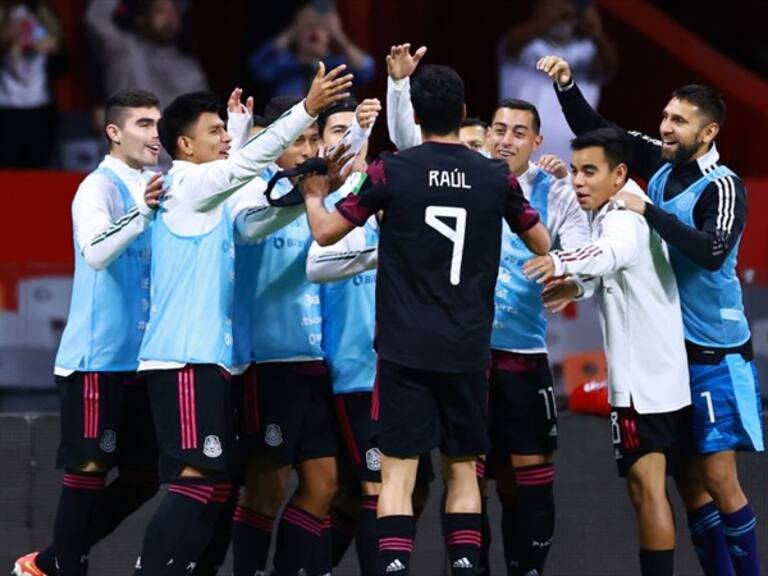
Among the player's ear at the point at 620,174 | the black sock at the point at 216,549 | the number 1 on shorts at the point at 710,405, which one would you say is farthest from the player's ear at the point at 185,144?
the number 1 on shorts at the point at 710,405

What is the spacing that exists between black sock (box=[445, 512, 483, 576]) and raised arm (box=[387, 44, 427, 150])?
4.74 feet

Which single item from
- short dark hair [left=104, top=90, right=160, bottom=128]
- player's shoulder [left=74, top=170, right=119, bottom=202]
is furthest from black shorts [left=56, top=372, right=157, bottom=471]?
short dark hair [left=104, top=90, right=160, bottom=128]

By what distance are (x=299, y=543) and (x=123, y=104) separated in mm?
1878

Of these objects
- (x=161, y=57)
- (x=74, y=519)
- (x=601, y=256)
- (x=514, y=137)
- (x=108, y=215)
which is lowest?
(x=74, y=519)

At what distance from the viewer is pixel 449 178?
23.3ft

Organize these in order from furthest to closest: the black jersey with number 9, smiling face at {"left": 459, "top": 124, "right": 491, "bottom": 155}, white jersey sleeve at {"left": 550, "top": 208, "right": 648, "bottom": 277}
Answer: smiling face at {"left": 459, "top": 124, "right": 491, "bottom": 155}
white jersey sleeve at {"left": 550, "top": 208, "right": 648, "bottom": 277}
the black jersey with number 9

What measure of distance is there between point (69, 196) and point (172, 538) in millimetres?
4338

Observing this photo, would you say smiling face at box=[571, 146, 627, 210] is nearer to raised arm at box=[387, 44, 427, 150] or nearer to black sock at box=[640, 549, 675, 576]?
raised arm at box=[387, 44, 427, 150]

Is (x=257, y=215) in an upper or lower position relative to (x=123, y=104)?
lower

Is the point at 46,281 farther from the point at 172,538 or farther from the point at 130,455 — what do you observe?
the point at 172,538

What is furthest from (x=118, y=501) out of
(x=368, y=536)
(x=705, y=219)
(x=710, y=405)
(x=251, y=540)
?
(x=705, y=219)

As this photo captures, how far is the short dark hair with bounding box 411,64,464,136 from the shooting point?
23.3ft

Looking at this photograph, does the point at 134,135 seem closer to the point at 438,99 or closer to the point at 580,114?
the point at 438,99

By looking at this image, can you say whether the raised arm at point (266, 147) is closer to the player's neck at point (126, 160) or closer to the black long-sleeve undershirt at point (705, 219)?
the player's neck at point (126, 160)
